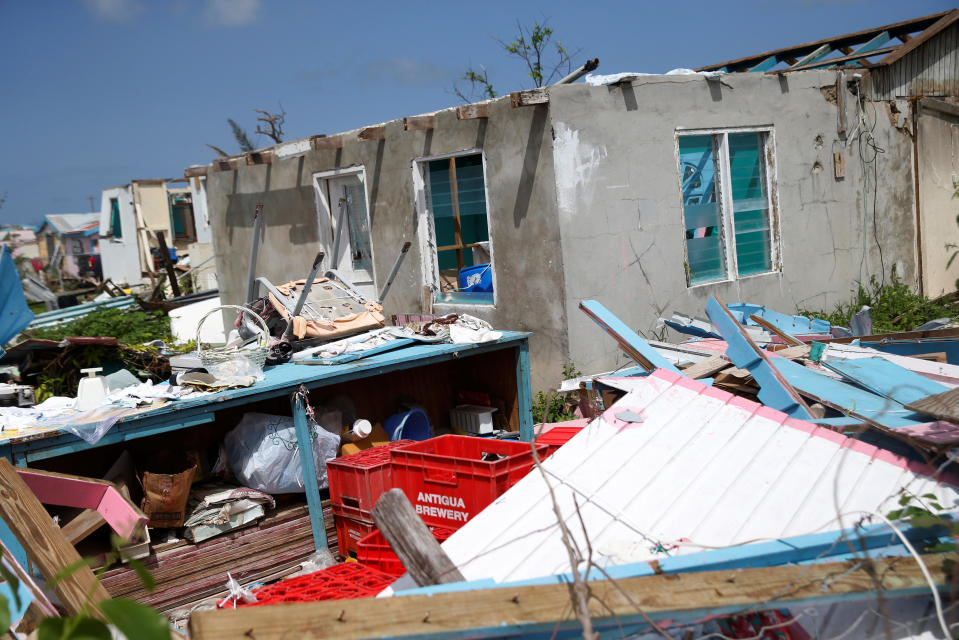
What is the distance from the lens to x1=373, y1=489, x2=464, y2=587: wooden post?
8.73 ft

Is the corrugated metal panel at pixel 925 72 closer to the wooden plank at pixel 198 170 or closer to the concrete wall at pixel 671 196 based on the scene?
the concrete wall at pixel 671 196

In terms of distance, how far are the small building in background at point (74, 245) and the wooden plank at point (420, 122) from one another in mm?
33839

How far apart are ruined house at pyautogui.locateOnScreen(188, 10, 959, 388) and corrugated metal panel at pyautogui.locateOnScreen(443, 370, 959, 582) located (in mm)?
4041

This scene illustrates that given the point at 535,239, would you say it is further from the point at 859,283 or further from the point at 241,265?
the point at 241,265

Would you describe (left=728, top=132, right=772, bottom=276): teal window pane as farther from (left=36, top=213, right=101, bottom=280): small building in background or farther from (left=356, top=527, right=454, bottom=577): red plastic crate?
(left=36, top=213, right=101, bottom=280): small building in background

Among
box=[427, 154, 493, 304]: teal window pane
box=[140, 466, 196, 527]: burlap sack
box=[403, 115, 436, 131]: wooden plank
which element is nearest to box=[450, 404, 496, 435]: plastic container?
box=[427, 154, 493, 304]: teal window pane

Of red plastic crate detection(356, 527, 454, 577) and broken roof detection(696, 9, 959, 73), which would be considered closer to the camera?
red plastic crate detection(356, 527, 454, 577)

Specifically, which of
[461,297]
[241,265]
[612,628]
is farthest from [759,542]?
[241,265]

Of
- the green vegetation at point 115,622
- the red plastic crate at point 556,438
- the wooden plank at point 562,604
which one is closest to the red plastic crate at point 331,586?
the red plastic crate at point 556,438

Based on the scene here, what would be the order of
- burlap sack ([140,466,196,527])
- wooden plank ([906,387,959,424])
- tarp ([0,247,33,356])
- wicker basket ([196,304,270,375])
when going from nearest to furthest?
wooden plank ([906,387,959,424])
burlap sack ([140,466,196,527])
wicker basket ([196,304,270,375])
tarp ([0,247,33,356])

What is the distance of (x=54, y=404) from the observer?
5.09 m

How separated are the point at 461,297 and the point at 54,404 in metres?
4.80

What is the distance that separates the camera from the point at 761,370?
15.1 feet

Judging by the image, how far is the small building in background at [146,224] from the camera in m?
29.5
